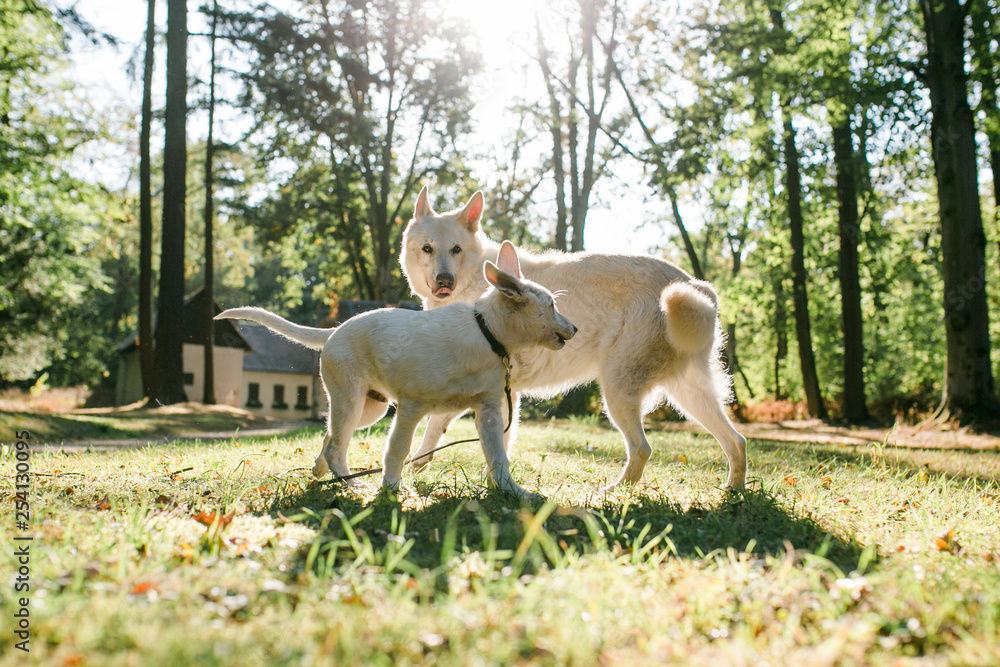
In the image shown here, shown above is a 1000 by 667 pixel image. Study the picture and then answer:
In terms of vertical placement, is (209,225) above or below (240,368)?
above

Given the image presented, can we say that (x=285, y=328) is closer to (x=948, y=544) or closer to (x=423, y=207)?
(x=423, y=207)

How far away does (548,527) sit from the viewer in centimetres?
339

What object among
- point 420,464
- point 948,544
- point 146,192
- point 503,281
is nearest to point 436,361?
point 503,281

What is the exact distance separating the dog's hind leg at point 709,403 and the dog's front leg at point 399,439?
2.26 meters

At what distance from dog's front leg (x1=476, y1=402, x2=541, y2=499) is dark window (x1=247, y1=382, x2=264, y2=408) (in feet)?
149

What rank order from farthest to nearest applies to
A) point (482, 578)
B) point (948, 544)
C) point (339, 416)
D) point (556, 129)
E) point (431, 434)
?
point (556, 129) → point (431, 434) → point (339, 416) → point (948, 544) → point (482, 578)

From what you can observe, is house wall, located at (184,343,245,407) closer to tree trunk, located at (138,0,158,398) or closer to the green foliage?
the green foliage

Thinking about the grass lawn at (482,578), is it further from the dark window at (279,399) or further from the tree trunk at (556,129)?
the dark window at (279,399)

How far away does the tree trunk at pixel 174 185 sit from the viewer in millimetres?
16422

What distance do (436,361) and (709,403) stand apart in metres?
2.42

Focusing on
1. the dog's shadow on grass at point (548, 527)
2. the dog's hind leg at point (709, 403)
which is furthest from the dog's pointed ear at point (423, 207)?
the dog's shadow on grass at point (548, 527)

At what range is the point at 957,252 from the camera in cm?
1266

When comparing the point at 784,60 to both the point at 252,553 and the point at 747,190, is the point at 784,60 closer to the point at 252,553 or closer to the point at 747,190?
the point at 747,190

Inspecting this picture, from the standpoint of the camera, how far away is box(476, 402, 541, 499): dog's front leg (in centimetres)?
412
